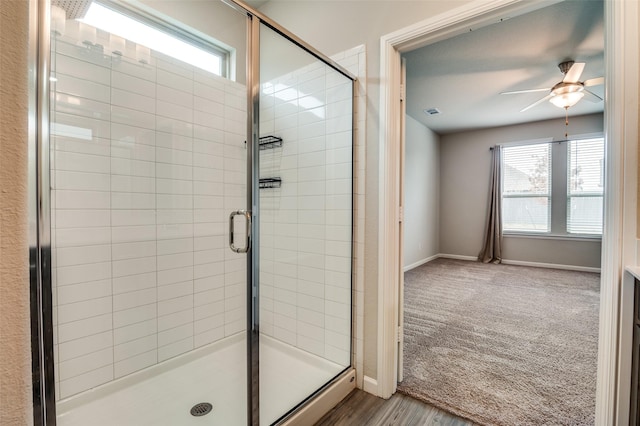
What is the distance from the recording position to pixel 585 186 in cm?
498

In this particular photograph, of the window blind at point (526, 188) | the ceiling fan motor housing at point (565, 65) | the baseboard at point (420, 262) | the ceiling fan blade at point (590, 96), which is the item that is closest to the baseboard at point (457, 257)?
the baseboard at point (420, 262)

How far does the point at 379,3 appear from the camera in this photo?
69.9 inches

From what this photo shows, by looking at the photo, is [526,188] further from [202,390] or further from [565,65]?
[202,390]

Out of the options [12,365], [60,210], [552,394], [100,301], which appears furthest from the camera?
[552,394]

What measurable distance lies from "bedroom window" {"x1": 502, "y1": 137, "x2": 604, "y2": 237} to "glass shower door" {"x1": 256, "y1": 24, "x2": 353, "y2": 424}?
506 cm

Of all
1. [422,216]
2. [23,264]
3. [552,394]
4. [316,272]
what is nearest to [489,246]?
[422,216]

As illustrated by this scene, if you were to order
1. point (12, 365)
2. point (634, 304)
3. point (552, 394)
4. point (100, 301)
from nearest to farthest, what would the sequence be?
point (12, 365), point (634, 304), point (100, 301), point (552, 394)

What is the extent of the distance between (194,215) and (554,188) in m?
5.92

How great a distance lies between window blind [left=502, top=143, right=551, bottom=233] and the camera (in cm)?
535

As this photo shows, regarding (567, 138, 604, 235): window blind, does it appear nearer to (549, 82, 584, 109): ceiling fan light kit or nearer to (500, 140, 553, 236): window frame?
(500, 140, 553, 236): window frame

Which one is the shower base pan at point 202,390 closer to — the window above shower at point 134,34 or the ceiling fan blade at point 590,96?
the window above shower at point 134,34

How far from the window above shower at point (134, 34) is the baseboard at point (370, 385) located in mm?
2325

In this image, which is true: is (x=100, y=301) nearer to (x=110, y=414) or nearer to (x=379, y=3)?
(x=110, y=414)

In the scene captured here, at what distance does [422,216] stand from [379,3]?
4.38m
